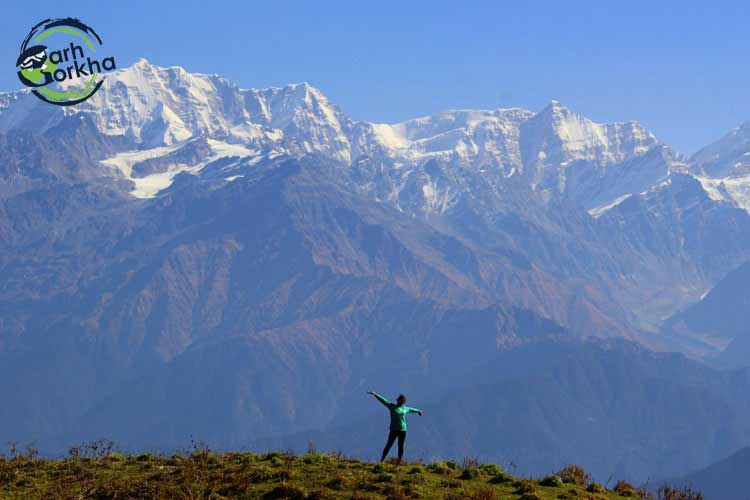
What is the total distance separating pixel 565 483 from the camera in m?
43.9

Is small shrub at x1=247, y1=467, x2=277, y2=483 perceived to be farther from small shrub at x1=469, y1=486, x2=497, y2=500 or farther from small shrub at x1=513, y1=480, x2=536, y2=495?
small shrub at x1=513, y1=480, x2=536, y2=495

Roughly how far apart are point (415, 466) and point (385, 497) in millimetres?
5832

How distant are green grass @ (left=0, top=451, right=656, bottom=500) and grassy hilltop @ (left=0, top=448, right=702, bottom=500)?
0.11 ft

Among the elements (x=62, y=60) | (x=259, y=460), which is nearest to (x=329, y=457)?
(x=259, y=460)

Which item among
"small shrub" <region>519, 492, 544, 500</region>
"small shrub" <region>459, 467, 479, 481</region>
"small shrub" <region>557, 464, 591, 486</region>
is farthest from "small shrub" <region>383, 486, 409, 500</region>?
"small shrub" <region>557, 464, 591, 486</region>

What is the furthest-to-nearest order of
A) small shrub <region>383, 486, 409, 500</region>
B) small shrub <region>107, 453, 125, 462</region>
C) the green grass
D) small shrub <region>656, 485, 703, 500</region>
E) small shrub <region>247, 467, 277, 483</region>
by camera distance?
small shrub <region>107, 453, 125, 462</region>, small shrub <region>247, 467, 277, 483</region>, small shrub <region>656, 485, 703, 500</region>, the green grass, small shrub <region>383, 486, 409, 500</region>

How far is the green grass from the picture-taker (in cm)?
3838

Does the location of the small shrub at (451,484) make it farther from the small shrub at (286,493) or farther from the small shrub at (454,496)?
the small shrub at (286,493)

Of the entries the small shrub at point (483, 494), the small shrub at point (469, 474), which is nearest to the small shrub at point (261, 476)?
the small shrub at point (469, 474)

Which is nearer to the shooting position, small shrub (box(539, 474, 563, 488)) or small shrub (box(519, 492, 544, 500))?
small shrub (box(519, 492, 544, 500))

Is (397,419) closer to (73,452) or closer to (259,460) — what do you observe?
(259,460)

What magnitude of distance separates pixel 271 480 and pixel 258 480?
443mm

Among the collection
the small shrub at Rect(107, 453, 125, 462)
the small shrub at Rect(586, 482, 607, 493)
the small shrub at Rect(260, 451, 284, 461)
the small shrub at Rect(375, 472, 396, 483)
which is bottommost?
the small shrub at Rect(586, 482, 607, 493)

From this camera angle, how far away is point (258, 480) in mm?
41031
